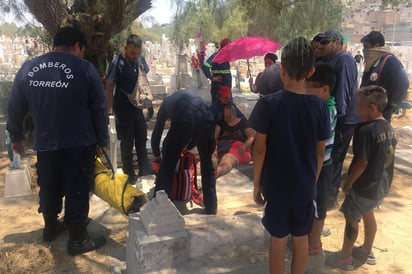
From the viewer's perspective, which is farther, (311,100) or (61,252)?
(61,252)

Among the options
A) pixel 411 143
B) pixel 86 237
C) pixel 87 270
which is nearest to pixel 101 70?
pixel 86 237

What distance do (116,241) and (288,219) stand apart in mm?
1854

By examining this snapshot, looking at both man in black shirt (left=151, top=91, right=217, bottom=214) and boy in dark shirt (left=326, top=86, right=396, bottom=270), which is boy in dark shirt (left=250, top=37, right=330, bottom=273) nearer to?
boy in dark shirt (left=326, top=86, right=396, bottom=270)

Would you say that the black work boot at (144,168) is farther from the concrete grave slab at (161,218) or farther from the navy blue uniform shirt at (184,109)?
the concrete grave slab at (161,218)

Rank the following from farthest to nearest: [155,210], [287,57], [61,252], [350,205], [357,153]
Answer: [61,252]
[350,205]
[357,153]
[155,210]
[287,57]

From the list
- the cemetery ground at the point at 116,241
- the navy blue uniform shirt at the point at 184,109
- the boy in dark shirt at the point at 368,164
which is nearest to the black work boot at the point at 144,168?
the cemetery ground at the point at 116,241

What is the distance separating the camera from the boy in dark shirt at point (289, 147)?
6.72 ft

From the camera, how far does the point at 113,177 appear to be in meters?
3.41

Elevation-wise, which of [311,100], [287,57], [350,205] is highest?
[287,57]

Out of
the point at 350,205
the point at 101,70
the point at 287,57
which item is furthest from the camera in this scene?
the point at 101,70

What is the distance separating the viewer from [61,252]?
322cm

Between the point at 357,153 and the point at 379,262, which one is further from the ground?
the point at 357,153

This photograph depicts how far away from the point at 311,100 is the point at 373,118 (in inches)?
35.8

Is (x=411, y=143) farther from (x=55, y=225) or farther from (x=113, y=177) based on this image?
(x=55, y=225)
